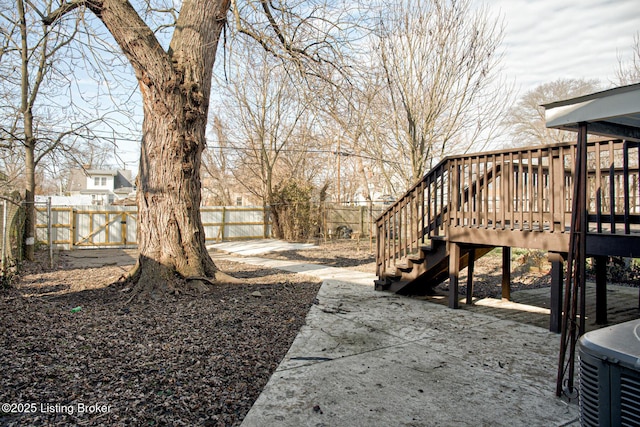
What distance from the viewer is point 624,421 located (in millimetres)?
1681

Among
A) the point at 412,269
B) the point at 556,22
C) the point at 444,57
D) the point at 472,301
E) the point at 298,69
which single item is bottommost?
the point at 472,301

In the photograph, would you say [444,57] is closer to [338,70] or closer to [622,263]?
[338,70]

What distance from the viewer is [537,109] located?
24.8m

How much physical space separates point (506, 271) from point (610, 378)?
189 inches

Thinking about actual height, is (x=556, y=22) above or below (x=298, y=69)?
above

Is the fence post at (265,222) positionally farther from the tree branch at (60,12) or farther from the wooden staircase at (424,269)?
the tree branch at (60,12)

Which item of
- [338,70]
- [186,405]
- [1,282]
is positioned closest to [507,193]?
[338,70]

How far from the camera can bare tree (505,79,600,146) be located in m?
24.4

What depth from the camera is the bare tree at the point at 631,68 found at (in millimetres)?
12680

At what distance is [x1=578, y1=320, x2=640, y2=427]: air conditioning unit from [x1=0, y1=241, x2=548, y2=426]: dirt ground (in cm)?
201

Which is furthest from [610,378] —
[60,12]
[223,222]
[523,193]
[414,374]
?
[223,222]

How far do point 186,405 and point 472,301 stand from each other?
5.00m

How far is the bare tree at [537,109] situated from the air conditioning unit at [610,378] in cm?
2481

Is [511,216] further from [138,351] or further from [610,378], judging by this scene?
[138,351]
